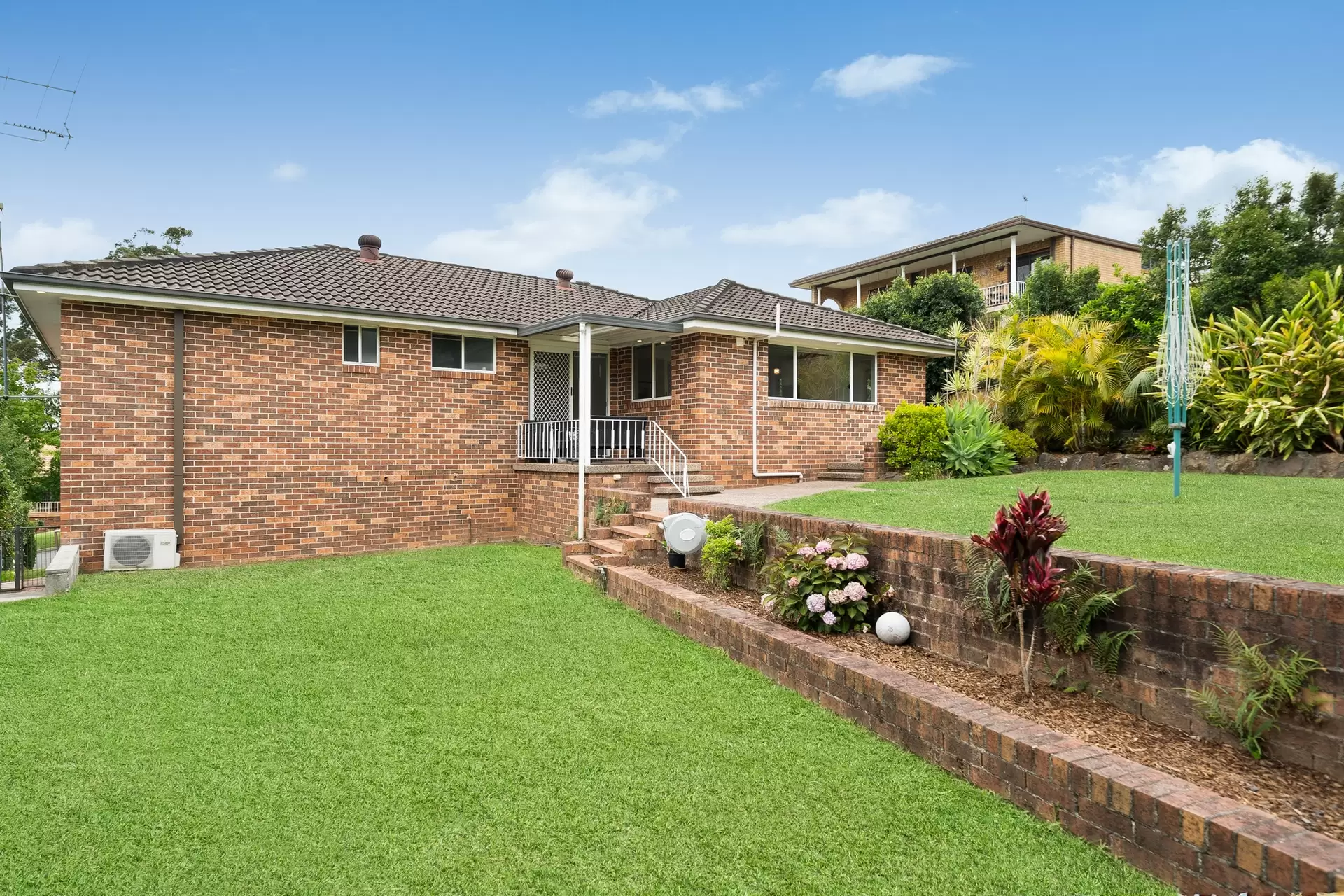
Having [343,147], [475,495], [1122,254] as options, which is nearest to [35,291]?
[475,495]

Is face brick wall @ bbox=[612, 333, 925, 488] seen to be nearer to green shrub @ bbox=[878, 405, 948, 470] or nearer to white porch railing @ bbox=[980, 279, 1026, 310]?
green shrub @ bbox=[878, 405, 948, 470]

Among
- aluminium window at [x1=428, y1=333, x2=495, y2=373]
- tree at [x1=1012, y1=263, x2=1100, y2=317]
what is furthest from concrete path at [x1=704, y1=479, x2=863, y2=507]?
tree at [x1=1012, y1=263, x2=1100, y2=317]

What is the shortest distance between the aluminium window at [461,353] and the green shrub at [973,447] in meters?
8.75

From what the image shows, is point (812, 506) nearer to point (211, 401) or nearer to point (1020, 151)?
point (211, 401)

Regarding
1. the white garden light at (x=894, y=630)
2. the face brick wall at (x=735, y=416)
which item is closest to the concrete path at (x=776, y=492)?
the face brick wall at (x=735, y=416)

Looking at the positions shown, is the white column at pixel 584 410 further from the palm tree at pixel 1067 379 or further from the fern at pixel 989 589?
the palm tree at pixel 1067 379

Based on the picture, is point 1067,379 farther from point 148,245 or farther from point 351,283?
point 148,245

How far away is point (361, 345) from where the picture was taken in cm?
1120

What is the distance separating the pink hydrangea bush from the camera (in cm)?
536

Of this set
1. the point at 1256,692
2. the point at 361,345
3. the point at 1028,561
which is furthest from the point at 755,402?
the point at 1256,692

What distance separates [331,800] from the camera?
3.27 m

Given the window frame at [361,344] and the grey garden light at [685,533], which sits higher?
the window frame at [361,344]

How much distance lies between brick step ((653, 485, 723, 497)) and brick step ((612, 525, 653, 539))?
4.24ft

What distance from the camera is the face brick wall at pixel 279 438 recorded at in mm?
9438
